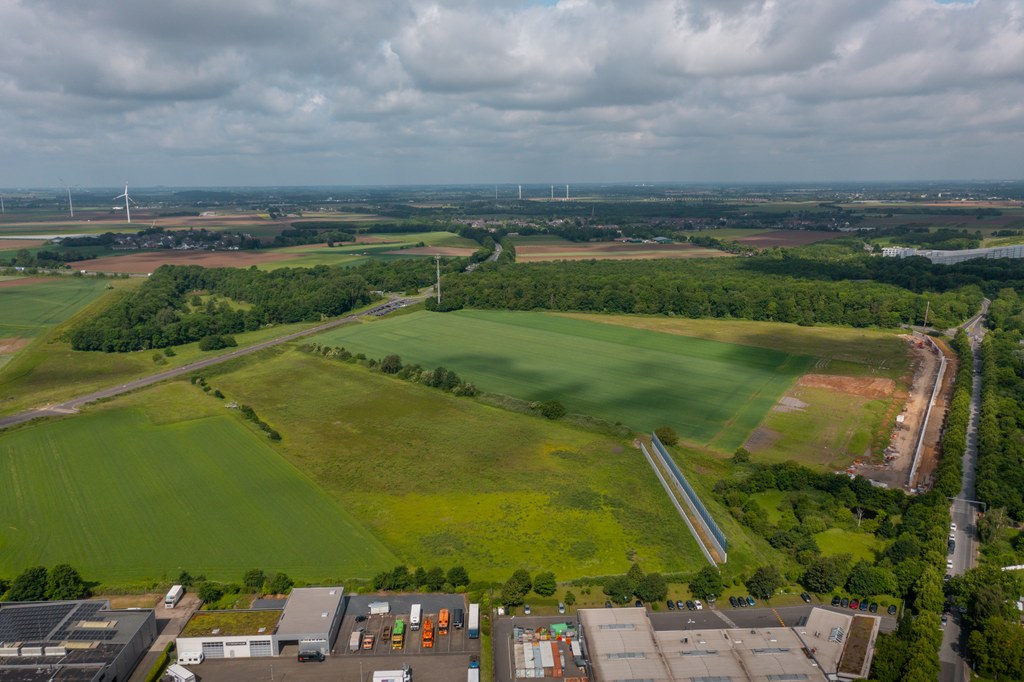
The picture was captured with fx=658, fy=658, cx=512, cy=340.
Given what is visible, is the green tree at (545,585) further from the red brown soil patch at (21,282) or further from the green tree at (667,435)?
the red brown soil patch at (21,282)

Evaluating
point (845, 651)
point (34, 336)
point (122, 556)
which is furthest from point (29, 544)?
point (34, 336)

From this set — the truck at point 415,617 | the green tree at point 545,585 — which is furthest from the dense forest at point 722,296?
the truck at point 415,617

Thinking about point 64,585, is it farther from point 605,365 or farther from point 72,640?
point 605,365

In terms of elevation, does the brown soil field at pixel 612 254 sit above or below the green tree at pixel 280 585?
above

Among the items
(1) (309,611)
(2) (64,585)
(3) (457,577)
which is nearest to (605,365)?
(3) (457,577)

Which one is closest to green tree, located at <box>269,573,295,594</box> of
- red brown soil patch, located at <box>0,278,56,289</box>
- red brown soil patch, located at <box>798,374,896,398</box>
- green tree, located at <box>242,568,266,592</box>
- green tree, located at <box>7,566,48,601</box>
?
green tree, located at <box>242,568,266,592</box>

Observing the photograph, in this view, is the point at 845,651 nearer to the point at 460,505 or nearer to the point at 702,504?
the point at 702,504

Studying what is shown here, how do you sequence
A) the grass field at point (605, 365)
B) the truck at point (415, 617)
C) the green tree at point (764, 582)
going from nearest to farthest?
the truck at point (415, 617)
the green tree at point (764, 582)
the grass field at point (605, 365)
